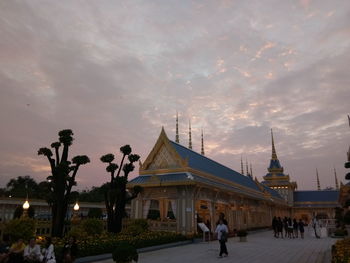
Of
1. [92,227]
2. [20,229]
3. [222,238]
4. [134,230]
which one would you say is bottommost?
[222,238]

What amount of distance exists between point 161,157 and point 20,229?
12882mm

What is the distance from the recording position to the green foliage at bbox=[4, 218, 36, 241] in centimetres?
1220

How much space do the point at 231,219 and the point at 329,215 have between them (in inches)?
1981

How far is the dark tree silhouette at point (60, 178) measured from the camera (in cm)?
1500

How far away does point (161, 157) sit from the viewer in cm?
2391

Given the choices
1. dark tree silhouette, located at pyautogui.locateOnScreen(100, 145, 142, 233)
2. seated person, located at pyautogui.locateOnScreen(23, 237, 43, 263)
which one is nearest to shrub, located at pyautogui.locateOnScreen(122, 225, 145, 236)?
dark tree silhouette, located at pyautogui.locateOnScreen(100, 145, 142, 233)

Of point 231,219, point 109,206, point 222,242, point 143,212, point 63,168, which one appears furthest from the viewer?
point 231,219

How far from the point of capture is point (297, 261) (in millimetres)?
12289

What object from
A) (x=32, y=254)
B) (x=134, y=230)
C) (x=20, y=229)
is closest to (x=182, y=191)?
(x=134, y=230)

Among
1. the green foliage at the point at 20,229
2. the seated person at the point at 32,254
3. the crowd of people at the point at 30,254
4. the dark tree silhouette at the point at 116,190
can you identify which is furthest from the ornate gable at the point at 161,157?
the seated person at the point at 32,254

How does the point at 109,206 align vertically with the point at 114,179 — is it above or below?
below

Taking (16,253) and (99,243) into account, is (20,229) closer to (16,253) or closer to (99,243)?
(99,243)

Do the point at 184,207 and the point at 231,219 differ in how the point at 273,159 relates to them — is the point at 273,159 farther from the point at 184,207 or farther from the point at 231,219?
the point at 184,207

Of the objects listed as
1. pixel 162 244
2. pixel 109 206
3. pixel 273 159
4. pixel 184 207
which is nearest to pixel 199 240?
pixel 184 207
